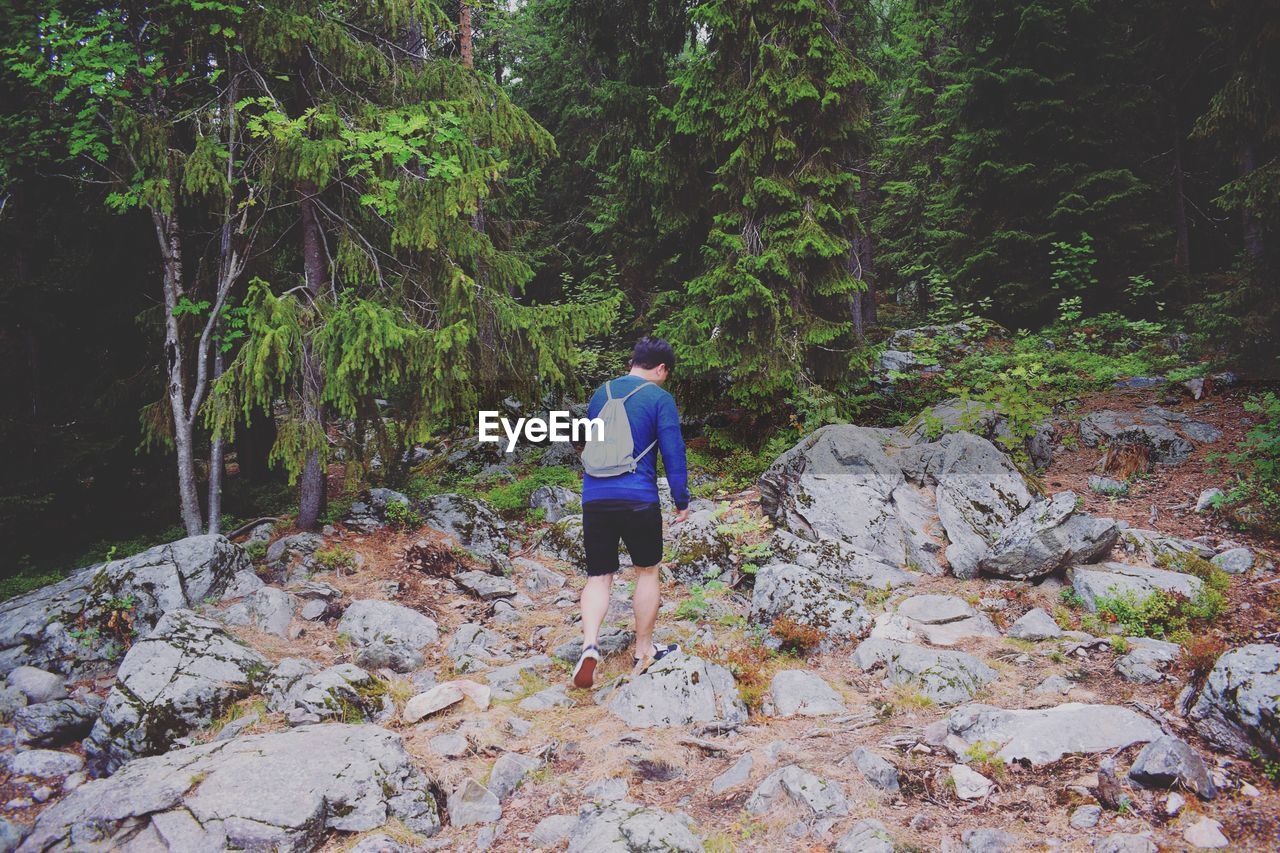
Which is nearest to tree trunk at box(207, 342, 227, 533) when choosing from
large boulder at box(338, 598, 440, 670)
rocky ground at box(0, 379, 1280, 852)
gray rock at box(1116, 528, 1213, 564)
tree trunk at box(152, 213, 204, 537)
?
tree trunk at box(152, 213, 204, 537)

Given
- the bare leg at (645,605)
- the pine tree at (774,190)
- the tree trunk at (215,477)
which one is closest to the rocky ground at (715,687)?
the bare leg at (645,605)

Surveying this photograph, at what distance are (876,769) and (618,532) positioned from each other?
2297mm

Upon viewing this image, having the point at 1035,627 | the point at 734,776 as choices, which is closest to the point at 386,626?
the point at 734,776

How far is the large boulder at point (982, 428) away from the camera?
8836 mm

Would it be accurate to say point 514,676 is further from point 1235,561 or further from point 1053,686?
point 1235,561

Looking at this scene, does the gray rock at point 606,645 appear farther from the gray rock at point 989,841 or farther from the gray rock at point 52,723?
the gray rock at point 52,723

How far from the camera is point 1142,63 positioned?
15703 mm

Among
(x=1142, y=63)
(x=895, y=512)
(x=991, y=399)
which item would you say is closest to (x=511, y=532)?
(x=895, y=512)

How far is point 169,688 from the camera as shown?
4684 mm

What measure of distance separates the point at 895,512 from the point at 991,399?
8.40ft

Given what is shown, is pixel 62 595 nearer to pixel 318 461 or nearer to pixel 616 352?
pixel 318 461

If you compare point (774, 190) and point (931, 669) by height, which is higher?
point (774, 190)

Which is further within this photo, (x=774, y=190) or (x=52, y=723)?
(x=774, y=190)

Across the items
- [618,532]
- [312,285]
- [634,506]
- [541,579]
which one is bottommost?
[541,579]
